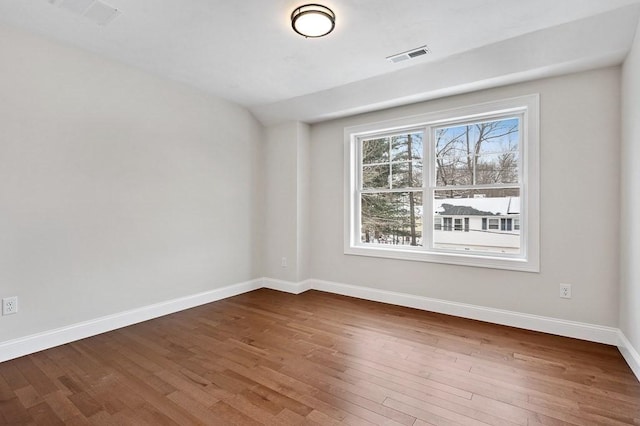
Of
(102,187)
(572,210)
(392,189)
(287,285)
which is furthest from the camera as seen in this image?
(287,285)

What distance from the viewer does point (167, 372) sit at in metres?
2.32

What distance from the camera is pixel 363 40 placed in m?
2.72

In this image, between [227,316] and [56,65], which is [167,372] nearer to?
[227,316]

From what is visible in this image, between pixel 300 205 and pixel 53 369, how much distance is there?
3.03 meters

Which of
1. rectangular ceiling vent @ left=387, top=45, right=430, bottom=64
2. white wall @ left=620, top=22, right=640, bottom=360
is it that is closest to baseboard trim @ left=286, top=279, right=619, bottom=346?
white wall @ left=620, top=22, right=640, bottom=360

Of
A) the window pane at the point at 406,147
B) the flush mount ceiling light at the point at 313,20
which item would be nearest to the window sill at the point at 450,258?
the window pane at the point at 406,147

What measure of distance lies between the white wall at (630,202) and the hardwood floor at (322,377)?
383 mm

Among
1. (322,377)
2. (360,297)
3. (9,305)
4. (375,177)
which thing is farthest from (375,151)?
(9,305)

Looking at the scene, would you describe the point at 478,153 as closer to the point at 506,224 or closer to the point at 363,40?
the point at 506,224

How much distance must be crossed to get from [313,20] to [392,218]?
2.55 metres

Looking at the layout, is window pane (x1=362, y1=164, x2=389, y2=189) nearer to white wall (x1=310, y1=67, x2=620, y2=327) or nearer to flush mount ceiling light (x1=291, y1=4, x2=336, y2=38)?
white wall (x1=310, y1=67, x2=620, y2=327)

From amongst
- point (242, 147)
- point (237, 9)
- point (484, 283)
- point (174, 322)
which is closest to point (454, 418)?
point (484, 283)

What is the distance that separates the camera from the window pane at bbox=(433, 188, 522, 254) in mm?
3334

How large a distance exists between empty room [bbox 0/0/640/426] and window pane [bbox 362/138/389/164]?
3 cm
